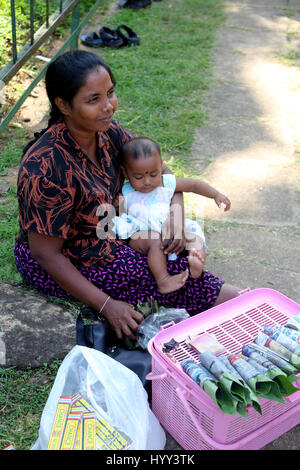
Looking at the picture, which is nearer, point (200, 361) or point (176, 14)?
point (200, 361)

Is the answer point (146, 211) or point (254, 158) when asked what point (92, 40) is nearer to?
point (254, 158)

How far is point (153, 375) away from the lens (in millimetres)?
2072

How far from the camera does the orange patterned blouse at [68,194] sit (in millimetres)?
2160

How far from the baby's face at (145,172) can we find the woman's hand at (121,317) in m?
0.58

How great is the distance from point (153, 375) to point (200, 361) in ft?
0.74

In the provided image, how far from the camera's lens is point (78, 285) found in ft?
7.52

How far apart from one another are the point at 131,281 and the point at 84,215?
1.23 feet

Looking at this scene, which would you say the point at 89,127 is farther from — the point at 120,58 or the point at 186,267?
the point at 120,58

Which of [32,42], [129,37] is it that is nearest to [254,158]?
[32,42]

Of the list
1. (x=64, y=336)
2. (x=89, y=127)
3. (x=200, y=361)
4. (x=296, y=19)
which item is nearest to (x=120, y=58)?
(x=296, y=19)

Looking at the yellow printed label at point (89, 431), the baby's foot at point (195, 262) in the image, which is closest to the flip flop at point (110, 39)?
the baby's foot at point (195, 262)

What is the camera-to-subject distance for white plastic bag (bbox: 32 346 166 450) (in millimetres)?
1883

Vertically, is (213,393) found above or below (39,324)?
above

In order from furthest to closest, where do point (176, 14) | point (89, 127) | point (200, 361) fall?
point (176, 14), point (89, 127), point (200, 361)
